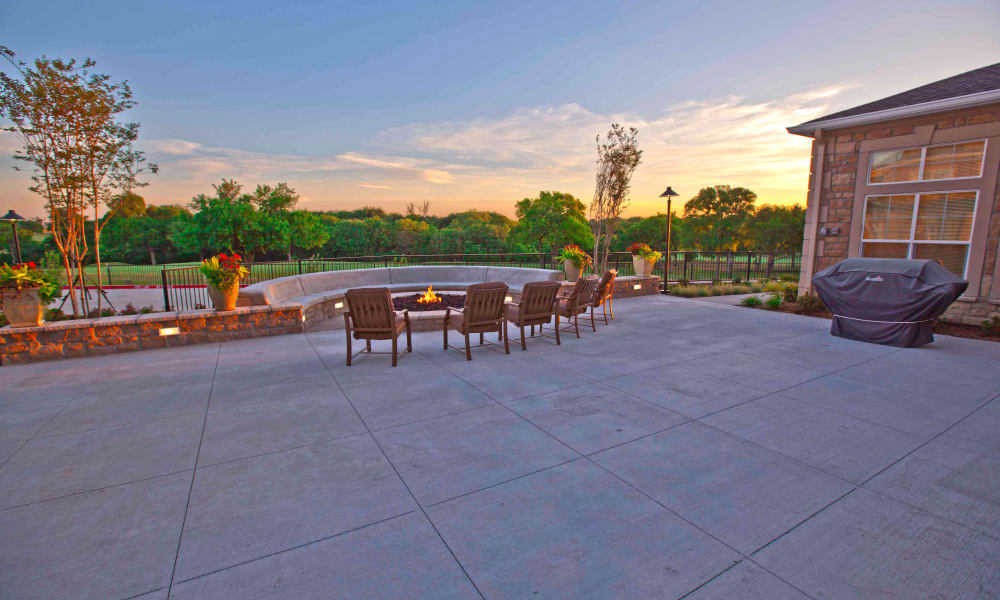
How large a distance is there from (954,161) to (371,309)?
30.4ft

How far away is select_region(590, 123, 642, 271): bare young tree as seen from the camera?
10.9 m

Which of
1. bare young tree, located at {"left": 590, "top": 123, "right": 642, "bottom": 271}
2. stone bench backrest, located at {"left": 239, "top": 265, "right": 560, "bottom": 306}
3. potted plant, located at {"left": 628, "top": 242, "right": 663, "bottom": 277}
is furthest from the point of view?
bare young tree, located at {"left": 590, "top": 123, "right": 642, "bottom": 271}

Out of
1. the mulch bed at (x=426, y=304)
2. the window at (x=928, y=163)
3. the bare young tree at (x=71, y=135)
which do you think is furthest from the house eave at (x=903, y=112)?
the bare young tree at (x=71, y=135)

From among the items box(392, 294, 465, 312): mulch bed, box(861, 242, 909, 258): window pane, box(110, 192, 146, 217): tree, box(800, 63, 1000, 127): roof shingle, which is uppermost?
box(800, 63, 1000, 127): roof shingle

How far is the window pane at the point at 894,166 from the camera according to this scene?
7.09m

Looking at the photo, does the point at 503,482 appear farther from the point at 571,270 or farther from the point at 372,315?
the point at 571,270

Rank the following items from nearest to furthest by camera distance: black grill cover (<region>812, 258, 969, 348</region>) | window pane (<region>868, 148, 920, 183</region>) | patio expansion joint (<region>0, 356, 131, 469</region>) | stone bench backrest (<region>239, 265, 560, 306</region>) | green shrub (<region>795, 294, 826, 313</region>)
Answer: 1. patio expansion joint (<region>0, 356, 131, 469</region>)
2. black grill cover (<region>812, 258, 969, 348</region>)
3. window pane (<region>868, 148, 920, 183</region>)
4. stone bench backrest (<region>239, 265, 560, 306</region>)
5. green shrub (<region>795, 294, 826, 313</region>)

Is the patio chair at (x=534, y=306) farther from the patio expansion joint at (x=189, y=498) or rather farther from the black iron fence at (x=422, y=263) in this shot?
the black iron fence at (x=422, y=263)

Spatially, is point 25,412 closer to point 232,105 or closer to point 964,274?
point 232,105

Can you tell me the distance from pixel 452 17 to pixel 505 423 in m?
9.83

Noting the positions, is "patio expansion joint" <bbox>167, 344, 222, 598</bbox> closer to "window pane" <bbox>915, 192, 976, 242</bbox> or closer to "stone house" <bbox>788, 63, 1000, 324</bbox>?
"stone house" <bbox>788, 63, 1000, 324</bbox>

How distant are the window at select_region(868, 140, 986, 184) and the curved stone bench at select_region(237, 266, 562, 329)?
608 cm

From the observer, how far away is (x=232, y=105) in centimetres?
1103

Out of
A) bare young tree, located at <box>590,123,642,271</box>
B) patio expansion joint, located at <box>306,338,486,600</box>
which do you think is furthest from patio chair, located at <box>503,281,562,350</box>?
bare young tree, located at <box>590,123,642,271</box>
